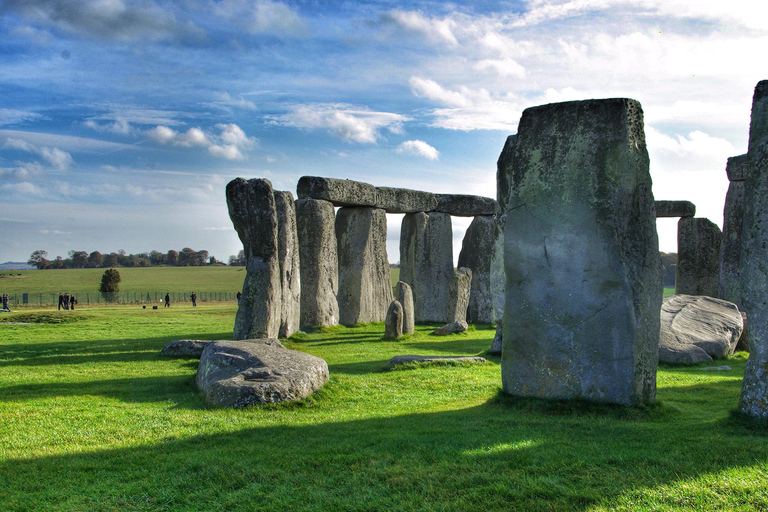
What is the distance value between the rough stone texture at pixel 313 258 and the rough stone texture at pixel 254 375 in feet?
25.8

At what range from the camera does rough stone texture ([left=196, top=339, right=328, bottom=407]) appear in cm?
720

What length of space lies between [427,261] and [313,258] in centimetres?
530

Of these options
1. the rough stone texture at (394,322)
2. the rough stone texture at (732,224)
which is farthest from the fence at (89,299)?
the rough stone texture at (732,224)

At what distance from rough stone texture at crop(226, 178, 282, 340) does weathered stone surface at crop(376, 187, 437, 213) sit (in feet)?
24.5

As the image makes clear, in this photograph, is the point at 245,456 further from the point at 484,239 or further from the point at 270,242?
the point at 484,239

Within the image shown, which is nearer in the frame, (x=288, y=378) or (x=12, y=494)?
(x=12, y=494)

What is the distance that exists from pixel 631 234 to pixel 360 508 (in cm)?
404

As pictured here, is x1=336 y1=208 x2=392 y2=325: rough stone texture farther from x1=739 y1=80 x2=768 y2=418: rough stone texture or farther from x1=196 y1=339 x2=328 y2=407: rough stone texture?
x1=739 y1=80 x2=768 y2=418: rough stone texture

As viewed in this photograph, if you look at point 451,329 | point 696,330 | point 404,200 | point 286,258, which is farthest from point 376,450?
point 404,200

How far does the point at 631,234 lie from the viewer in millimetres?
6438

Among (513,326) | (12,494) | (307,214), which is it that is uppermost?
(307,214)

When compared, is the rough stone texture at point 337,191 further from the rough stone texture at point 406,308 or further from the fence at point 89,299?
the fence at point 89,299

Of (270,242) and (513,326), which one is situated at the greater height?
(270,242)

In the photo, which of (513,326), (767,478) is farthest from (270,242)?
(767,478)
